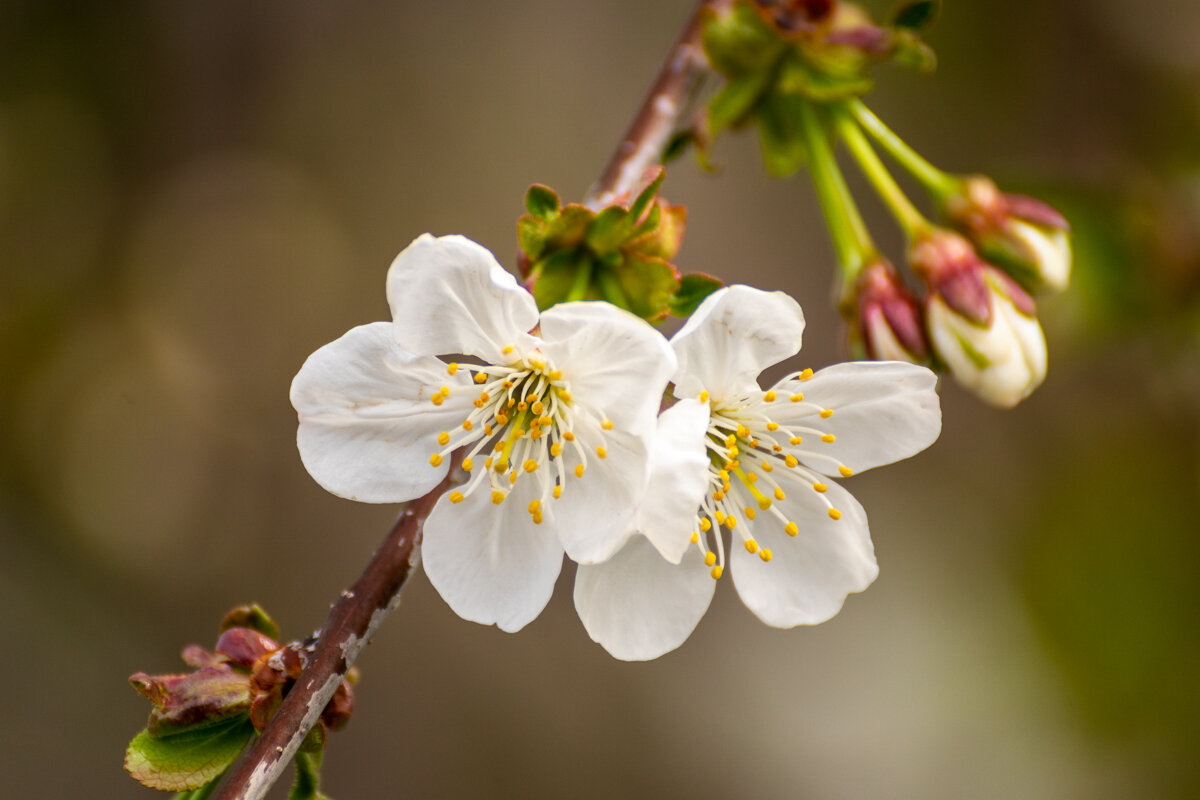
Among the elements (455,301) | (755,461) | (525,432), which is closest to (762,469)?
(755,461)

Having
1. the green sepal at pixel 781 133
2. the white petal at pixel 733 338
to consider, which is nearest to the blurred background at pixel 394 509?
the green sepal at pixel 781 133

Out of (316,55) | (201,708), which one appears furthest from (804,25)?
(316,55)

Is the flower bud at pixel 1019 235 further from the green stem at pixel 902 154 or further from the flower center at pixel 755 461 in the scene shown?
the flower center at pixel 755 461

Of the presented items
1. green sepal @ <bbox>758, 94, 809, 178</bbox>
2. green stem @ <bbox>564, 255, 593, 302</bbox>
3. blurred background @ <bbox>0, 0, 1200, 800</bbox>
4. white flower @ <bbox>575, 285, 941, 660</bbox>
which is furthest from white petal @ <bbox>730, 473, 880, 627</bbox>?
blurred background @ <bbox>0, 0, 1200, 800</bbox>

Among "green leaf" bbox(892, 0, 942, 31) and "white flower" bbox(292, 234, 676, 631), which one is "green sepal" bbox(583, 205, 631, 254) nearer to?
"white flower" bbox(292, 234, 676, 631)

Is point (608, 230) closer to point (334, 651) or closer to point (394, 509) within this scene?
point (334, 651)

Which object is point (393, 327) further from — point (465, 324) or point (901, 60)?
point (901, 60)
